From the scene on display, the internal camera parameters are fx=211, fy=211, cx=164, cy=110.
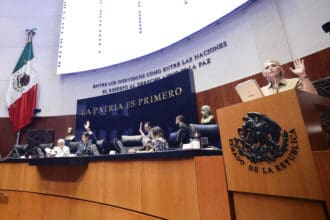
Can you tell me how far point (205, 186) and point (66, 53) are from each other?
5261mm

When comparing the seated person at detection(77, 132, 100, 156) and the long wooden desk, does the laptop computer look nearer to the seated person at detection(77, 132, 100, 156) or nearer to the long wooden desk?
the long wooden desk

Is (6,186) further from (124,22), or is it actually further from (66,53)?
(124,22)

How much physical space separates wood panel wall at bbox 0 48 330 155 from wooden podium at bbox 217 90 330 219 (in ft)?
5.81

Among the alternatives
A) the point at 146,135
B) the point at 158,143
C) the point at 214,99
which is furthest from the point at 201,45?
the point at 158,143

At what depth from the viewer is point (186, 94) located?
150 inches

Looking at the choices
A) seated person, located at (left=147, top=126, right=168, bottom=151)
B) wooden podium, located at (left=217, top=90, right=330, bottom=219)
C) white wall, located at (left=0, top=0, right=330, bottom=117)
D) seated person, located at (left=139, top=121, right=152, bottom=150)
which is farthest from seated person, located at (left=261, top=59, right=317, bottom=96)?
seated person, located at (left=139, top=121, right=152, bottom=150)

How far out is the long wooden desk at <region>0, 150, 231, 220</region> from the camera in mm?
1072

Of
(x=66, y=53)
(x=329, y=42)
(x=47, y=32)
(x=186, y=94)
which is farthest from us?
(x=47, y=32)

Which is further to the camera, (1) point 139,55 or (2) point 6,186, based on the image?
(1) point 139,55

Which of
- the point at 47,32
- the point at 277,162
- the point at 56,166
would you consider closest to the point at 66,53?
the point at 47,32

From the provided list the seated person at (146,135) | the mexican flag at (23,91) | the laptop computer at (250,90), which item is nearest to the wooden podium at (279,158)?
the laptop computer at (250,90)

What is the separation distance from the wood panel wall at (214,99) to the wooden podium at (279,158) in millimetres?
1771

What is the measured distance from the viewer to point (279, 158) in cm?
79

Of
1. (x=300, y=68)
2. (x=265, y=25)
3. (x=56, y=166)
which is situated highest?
(x=265, y=25)
